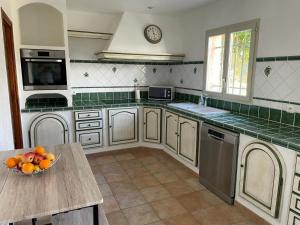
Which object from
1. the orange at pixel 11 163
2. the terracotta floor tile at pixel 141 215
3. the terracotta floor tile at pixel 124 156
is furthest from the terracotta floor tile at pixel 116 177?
the orange at pixel 11 163

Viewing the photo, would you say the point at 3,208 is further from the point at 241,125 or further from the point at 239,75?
the point at 239,75

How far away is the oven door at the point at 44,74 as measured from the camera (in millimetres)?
3164

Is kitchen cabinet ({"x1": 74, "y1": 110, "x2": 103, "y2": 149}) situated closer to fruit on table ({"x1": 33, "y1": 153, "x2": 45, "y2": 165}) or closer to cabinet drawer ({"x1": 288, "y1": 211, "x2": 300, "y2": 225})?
fruit on table ({"x1": 33, "y1": 153, "x2": 45, "y2": 165})

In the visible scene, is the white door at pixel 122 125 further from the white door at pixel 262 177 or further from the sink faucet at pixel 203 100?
the white door at pixel 262 177

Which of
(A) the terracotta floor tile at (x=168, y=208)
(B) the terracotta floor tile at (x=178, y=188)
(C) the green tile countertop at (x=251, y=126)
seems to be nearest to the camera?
(C) the green tile countertop at (x=251, y=126)

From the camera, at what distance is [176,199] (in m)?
2.53

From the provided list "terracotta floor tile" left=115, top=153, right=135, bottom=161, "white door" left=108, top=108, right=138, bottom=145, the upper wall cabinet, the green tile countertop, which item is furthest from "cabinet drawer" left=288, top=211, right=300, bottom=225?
the upper wall cabinet

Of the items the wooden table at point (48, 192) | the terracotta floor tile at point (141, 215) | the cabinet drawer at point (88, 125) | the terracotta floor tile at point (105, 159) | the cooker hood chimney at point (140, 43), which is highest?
the cooker hood chimney at point (140, 43)

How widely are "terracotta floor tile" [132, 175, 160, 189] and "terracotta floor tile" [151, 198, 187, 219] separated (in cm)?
36

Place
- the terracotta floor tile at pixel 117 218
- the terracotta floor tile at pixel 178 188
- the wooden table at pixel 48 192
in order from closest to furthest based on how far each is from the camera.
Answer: the wooden table at pixel 48 192 < the terracotta floor tile at pixel 117 218 < the terracotta floor tile at pixel 178 188

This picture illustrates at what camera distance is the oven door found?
3.16 m

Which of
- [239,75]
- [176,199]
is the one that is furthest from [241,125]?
[176,199]

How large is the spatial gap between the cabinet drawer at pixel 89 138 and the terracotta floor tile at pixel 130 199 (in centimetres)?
129

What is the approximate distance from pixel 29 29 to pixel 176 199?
315 cm
